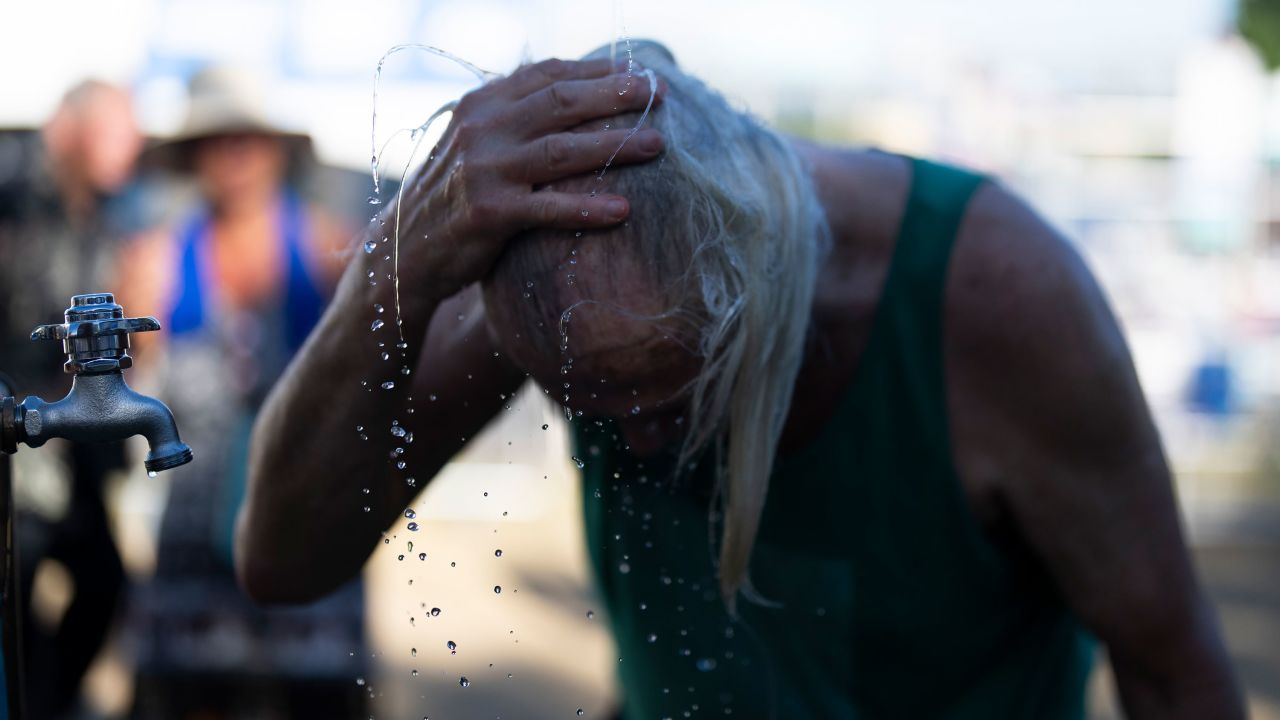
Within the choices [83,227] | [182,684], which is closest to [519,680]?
[182,684]

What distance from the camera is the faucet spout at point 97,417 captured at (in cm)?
85

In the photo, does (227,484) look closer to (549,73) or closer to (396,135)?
(396,135)

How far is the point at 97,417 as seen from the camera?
86cm

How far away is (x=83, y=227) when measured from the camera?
3.23 m

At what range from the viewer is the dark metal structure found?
0.84 meters

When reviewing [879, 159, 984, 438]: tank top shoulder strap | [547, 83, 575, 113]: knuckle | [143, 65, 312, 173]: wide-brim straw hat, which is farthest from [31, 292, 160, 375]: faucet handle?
Result: [143, 65, 312, 173]: wide-brim straw hat

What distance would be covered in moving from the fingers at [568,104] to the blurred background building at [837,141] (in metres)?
1.19

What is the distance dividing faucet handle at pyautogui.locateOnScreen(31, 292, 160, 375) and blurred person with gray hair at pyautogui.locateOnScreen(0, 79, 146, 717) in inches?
93.1

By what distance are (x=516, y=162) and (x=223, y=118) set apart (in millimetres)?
2654

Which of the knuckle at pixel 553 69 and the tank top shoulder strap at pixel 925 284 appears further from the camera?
the tank top shoulder strap at pixel 925 284

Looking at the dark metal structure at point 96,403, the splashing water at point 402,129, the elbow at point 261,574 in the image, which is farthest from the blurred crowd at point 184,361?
the dark metal structure at point 96,403

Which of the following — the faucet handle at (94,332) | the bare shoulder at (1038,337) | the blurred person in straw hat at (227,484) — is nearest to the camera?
the faucet handle at (94,332)

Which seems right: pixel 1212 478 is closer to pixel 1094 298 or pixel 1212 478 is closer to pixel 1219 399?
pixel 1219 399

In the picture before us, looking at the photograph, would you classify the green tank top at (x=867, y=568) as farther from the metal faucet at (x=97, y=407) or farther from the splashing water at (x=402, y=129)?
the metal faucet at (x=97, y=407)
